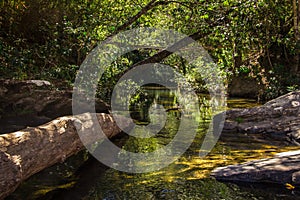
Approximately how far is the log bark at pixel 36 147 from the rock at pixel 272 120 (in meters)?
4.20

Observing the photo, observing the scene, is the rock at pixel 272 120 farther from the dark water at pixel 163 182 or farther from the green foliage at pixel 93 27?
the green foliage at pixel 93 27

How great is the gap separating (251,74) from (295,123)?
9.06 meters

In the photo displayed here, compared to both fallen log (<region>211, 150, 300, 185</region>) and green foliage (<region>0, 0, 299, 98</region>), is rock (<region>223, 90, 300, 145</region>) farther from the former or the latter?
fallen log (<region>211, 150, 300, 185</region>)

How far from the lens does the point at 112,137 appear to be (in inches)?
296

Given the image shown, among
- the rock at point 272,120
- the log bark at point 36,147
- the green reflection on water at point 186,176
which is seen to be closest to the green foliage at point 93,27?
the rock at point 272,120

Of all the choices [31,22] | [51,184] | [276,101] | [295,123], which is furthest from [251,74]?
[51,184]

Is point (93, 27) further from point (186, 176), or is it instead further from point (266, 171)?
point (266, 171)

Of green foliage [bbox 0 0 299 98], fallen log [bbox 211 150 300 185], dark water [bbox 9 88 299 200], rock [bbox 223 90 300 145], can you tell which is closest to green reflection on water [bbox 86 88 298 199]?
dark water [bbox 9 88 299 200]

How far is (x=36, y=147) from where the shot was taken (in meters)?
4.22

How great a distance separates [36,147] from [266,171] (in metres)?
3.10

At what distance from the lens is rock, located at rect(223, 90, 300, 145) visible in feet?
25.5

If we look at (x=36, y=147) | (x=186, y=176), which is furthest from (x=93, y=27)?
(x=186, y=176)

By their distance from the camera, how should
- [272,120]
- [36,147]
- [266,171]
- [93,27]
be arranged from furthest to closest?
[93,27] < [272,120] < [266,171] < [36,147]

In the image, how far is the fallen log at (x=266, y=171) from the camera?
4.37 metres
